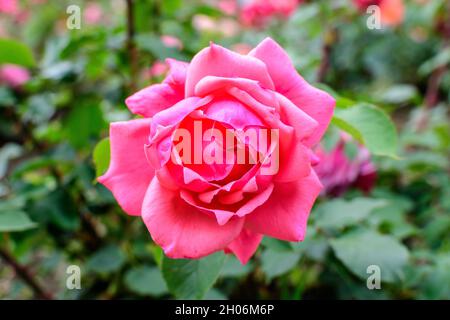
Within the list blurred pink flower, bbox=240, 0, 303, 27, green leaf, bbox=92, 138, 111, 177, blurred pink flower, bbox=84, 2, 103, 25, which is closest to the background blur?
green leaf, bbox=92, 138, 111, 177

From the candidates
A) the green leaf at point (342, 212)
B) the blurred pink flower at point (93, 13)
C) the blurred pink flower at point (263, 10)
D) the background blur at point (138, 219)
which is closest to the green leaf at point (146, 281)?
the background blur at point (138, 219)

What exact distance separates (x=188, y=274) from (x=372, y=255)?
274 mm

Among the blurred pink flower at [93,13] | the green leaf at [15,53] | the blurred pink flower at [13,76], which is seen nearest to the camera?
the green leaf at [15,53]

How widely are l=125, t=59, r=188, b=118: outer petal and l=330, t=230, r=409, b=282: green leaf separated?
1.10 ft

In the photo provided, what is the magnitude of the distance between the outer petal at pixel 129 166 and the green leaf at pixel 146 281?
0.29 m

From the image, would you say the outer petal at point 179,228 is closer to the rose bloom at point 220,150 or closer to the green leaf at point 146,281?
the rose bloom at point 220,150

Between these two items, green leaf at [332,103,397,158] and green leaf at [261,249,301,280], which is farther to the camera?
green leaf at [261,249,301,280]

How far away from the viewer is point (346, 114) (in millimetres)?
563

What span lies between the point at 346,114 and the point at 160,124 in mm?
245

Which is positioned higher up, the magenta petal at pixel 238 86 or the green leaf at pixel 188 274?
the magenta petal at pixel 238 86

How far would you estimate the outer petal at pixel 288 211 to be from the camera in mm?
440

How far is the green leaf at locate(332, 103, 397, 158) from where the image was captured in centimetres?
55

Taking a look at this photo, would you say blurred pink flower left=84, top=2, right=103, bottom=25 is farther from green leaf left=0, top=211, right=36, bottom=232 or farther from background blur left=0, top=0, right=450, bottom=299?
green leaf left=0, top=211, right=36, bottom=232

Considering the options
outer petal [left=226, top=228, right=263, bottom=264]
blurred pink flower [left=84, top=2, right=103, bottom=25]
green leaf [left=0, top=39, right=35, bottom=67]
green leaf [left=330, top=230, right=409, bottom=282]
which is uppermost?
green leaf [left=0, top=39, right=35, bottom=67]
